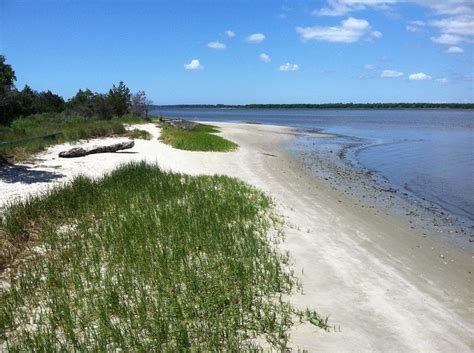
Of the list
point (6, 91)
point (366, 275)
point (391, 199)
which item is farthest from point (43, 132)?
point (366, 275)

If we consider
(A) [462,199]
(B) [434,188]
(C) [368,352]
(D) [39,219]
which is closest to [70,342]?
(C) [368,352]

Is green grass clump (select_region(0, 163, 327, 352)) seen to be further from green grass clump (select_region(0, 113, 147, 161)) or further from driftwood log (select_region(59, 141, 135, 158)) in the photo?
Answer: green grass clump (select_region(0, 113, 147, 161))

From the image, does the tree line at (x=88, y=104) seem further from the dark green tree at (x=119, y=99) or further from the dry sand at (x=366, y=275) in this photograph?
the dry sand at (x=366, y=275)

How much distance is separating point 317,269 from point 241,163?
1520cm

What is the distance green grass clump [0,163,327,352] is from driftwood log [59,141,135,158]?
943cm

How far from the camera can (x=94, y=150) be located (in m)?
22.3

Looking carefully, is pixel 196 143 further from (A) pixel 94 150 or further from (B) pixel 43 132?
(B) pixel 43 132

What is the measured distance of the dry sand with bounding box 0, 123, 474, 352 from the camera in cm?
575

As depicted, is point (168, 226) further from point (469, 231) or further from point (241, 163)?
point (241, 163)

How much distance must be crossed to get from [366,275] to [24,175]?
13032 millimetres

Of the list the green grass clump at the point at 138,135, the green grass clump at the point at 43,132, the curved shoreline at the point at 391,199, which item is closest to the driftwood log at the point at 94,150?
the green grass clump at the point at 43,132

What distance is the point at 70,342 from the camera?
17.5 ft

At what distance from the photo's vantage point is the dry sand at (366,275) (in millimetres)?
5746

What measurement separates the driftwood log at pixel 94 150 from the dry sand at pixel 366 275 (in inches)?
153
